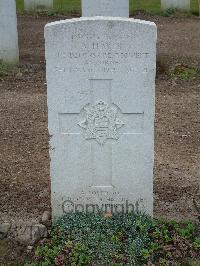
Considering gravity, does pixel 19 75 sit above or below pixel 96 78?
below

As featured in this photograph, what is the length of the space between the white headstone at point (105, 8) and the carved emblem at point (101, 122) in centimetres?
483

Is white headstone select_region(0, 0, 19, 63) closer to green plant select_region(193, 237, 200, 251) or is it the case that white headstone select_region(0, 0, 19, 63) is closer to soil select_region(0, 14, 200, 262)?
soil select_region(0, 14, 200, 262)

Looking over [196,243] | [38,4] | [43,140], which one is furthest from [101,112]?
[38,4]

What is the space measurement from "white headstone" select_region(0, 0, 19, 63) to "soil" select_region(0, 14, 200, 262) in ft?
1.10

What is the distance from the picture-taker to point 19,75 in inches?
375

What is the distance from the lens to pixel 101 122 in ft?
15.4

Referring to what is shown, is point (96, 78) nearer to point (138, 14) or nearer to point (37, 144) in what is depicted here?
point (37, 144)

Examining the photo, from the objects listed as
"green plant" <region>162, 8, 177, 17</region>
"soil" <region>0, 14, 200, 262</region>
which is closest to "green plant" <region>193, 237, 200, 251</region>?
"soil" <region>0, 14, 200, 262</region>

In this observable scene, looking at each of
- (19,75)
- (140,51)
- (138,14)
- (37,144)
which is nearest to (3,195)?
(37,144)

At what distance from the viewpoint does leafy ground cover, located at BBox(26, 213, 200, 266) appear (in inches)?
177

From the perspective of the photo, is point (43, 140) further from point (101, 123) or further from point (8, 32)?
point (8, 32)

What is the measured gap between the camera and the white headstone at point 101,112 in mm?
4414

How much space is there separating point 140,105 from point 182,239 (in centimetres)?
109

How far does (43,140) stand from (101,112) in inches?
95.3
